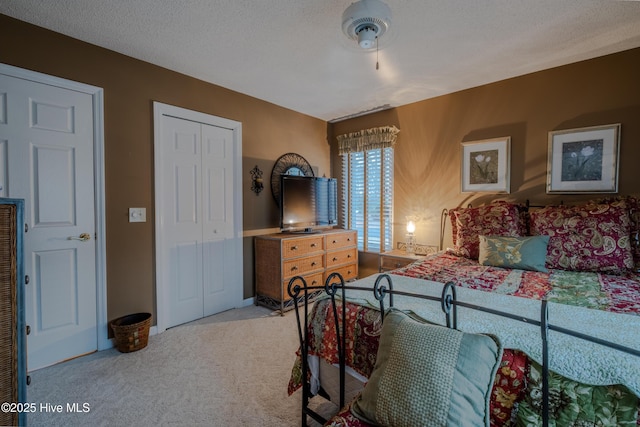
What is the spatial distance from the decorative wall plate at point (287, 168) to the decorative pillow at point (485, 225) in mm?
2141

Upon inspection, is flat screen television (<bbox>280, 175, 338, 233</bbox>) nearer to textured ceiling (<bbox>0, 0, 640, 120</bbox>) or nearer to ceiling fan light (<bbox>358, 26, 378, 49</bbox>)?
textured ceiling (<bbox>0, 0, 640, 120</bbox>)

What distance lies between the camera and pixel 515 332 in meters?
1.08

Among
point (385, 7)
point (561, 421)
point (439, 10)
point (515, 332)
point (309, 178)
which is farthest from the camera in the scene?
point (309, 178)

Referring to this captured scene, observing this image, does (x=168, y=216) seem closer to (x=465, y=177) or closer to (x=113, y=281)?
(x=113, y=281)

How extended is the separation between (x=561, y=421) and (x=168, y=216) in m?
3.06

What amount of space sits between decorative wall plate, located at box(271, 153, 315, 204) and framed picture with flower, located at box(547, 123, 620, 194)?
2.77 meters

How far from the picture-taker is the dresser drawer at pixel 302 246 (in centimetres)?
321

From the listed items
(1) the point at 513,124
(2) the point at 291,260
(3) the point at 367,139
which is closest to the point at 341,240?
(2) the point at 291,260

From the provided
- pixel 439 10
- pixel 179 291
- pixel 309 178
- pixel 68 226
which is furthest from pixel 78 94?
pixel 439 10

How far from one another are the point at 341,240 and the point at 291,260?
898 millimetres

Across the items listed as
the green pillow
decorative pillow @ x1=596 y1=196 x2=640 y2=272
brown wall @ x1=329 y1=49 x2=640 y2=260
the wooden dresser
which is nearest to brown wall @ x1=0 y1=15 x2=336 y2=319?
the wooden dresser

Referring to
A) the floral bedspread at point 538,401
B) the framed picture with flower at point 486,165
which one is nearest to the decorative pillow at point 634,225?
the framed picture with flower at point 486,165

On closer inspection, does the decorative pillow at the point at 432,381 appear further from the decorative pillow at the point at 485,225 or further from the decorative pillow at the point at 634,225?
the decorative pillow at the point at 634,225

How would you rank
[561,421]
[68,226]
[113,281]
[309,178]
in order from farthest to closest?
[309,178], [113,281], [68,226], [561,421]
